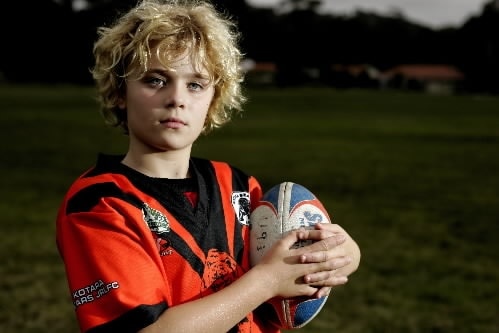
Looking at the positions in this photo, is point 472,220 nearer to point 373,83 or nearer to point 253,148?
point 253,148

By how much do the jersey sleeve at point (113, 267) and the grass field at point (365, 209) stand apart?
3.31 m

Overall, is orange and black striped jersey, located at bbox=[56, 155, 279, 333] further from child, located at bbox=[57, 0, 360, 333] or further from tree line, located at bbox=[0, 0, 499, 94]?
tree line, located at bbox=[0, 0, 499, 94]

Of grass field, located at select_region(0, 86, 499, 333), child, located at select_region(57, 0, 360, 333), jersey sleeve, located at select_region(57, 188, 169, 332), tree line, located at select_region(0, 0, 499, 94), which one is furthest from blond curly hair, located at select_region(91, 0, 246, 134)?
tree line, located at select_region(0, 0, 499, 94)

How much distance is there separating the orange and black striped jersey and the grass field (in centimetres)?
318

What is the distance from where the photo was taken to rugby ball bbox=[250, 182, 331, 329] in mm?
2361

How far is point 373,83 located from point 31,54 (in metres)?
43.8

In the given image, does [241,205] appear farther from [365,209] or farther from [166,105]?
[365,209]

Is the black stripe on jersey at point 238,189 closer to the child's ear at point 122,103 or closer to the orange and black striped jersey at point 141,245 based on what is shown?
the orange and black striped jersey at point 141,245

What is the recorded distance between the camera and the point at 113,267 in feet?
6.69

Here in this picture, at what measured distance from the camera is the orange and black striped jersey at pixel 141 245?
2.03 metres

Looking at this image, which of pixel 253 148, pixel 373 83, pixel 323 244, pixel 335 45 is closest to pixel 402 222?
pixel 323 244

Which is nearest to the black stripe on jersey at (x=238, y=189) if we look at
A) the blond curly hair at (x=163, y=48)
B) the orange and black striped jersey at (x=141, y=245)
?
the orange and black striped jersey at (x=141, y=245)

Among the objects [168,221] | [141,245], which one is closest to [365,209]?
[168,221]

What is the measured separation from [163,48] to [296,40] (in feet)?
314
